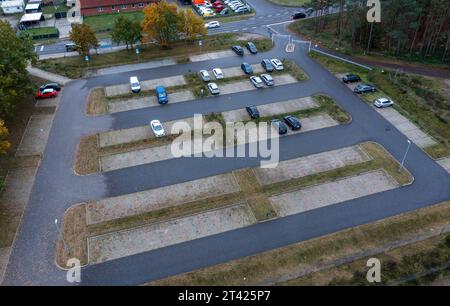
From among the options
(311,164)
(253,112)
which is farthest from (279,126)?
(311,164)

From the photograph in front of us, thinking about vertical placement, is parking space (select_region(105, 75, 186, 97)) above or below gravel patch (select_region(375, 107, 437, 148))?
above

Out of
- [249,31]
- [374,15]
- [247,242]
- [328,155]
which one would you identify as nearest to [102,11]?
[249,31]

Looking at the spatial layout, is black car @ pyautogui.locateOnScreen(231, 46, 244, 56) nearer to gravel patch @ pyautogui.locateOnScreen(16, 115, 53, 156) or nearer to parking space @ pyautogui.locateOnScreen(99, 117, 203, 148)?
parking space @ pyautogui.locateOnScreen(99, 117, 203, 148)

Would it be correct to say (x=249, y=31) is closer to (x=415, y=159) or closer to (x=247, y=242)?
(x=415, y=159)

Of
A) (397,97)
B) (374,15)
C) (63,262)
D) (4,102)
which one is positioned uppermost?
(374,15)

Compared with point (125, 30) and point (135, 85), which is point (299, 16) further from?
point (135, 85)

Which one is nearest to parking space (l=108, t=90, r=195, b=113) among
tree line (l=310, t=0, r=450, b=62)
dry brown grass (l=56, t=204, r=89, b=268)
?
dry brown grass (l=56, t=204, r=89, b=268)

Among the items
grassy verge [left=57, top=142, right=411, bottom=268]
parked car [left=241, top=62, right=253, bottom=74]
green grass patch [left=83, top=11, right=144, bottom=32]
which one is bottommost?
grassy verge [left=57, top=142, right=411, bottom=268]
